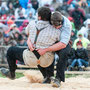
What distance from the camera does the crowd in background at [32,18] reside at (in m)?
12.1

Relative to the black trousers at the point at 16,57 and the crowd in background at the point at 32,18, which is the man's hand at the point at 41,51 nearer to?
the black trousers at the point at 16,57

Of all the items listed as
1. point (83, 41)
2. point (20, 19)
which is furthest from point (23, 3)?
point (83, 41)

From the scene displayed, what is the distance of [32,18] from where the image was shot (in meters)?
14.4

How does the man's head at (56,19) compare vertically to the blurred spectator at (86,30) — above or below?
above

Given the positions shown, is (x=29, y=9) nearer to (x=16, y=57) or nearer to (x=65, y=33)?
(x=16, y=57)

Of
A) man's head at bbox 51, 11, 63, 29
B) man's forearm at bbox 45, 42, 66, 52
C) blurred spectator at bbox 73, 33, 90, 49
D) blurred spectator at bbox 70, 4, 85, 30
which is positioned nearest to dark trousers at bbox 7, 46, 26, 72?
man's forearm at bbox 45, 42, 66, 52

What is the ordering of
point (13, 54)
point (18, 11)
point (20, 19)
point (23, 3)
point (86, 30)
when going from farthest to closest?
point (23, 3)
point (18, 11)
point (20, 19)
point (86, 30)
point (13, 54)

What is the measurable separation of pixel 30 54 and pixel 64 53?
27.2 inches

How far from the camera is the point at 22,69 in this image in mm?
11211

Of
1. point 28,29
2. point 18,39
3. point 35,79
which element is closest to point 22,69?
point 18,39

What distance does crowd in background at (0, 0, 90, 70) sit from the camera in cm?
1212

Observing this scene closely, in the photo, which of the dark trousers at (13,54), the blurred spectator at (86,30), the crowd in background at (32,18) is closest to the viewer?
the dark trousers at (13,54)

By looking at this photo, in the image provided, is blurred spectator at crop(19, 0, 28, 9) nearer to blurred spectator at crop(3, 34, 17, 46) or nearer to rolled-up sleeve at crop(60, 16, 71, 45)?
blurred spectator at crop(3, 34, 17, 46)

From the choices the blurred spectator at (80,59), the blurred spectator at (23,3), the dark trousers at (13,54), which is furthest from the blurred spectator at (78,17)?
the dark trousers at (13,54)
